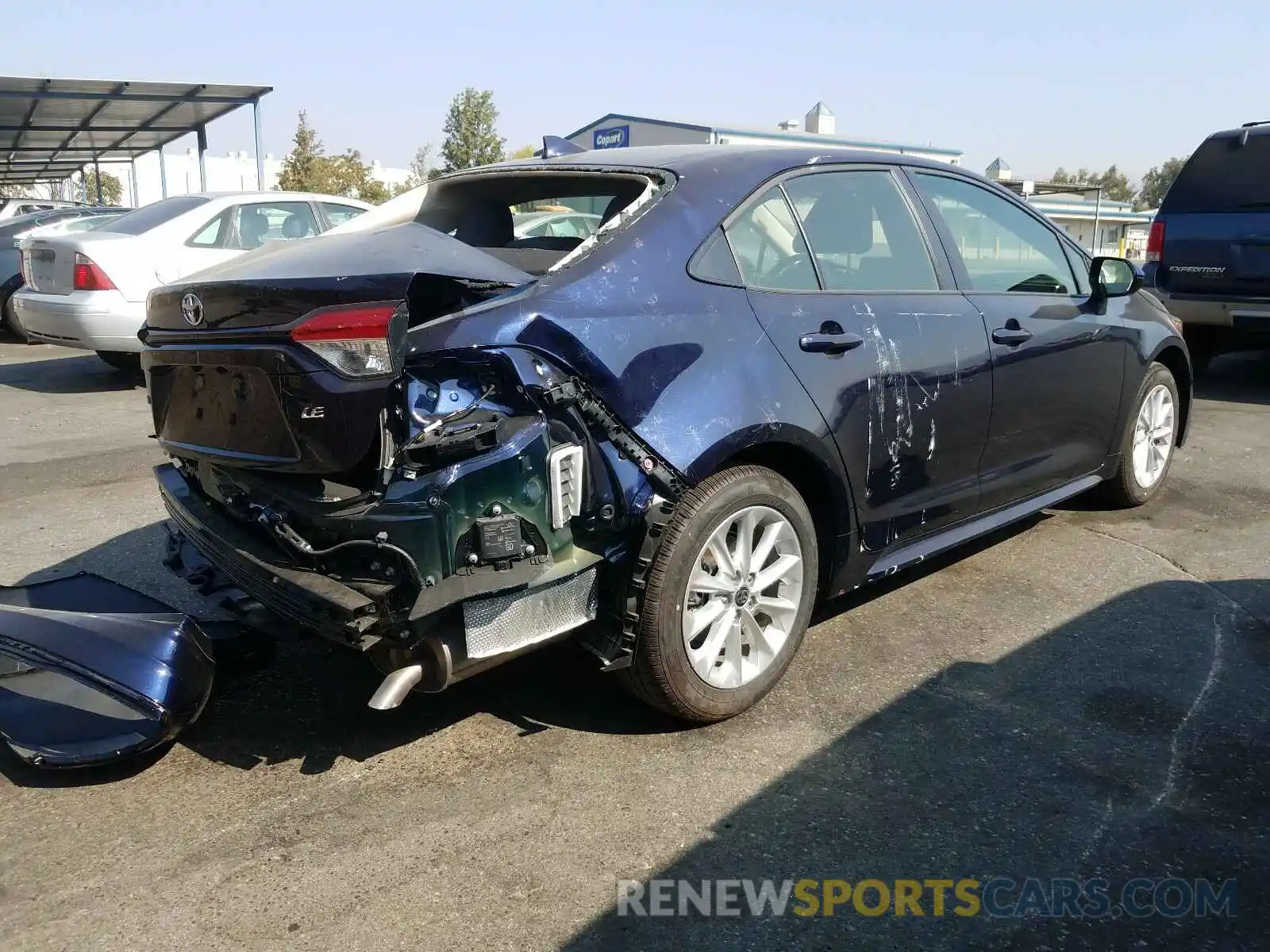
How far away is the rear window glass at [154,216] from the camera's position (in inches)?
354

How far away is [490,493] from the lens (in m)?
2.62

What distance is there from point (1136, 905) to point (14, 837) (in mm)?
2759

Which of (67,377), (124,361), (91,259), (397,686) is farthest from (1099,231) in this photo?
(397,686)

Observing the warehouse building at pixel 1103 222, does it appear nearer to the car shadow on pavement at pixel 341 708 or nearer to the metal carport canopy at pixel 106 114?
the metal carport canopy at pixel 106 114

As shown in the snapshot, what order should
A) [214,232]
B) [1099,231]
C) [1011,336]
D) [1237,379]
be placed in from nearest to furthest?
[1011,336] < [214,232] < [1237,379] < [1099,231]

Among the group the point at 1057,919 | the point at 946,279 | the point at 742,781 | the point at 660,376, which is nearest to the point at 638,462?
the point at 660,376

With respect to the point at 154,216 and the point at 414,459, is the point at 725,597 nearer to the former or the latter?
the point at 414,459

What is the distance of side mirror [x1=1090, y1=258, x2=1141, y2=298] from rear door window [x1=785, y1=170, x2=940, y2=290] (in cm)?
123

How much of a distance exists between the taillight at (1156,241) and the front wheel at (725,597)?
21.8ft

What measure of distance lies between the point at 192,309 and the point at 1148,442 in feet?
15.0

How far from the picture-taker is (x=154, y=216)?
30.1ft

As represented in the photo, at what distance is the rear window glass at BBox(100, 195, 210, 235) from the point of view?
8984mm

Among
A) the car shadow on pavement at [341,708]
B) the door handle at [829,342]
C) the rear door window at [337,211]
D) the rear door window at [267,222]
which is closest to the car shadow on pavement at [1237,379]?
the door handle at [829,342]

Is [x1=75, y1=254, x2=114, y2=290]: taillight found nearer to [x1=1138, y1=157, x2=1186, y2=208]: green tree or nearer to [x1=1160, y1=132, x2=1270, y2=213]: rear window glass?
[x1=1160, y1=132, x2=1270, y2=213]: rear window glass
